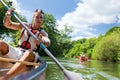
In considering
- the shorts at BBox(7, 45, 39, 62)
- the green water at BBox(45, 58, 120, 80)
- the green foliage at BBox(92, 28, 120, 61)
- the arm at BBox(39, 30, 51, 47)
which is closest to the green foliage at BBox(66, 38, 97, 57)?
the green foliage at BBox(92, 28, 120, 61)

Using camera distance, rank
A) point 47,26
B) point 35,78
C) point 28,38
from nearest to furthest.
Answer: point 35,78 → point 28,38 → point 47,26

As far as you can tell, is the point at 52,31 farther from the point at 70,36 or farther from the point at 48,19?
the point at 70,36

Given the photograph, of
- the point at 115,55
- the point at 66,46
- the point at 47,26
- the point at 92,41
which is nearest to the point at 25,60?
the point at 115,55

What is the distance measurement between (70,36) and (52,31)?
16374 mm

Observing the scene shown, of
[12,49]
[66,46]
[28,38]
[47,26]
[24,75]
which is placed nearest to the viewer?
[24,75]

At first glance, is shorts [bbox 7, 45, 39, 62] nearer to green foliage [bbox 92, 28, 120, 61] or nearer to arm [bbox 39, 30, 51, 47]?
arm [bbox 39, 30, 51, 47]

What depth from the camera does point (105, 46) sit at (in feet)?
144

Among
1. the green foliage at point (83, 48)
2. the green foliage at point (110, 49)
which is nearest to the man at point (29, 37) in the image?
the green foliage at point (110, 49)

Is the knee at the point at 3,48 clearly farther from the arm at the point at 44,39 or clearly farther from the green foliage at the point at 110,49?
the green foliage at the point at 110,49

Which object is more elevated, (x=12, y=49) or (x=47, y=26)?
(x=47, y=26)

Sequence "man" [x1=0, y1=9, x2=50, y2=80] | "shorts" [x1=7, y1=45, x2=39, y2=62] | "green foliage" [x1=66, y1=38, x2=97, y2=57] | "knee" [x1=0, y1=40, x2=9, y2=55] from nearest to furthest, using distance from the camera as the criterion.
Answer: "knee" [x1=0, y1=40, x2=9, y2=55] → "shorts" [x1=7, y1=45, x2=39, y2=62] → "man" [x1=0, y1=9, x2=50, y2=80] → "green foliage" [x1=66, y1=38, x2=97, y2=57]

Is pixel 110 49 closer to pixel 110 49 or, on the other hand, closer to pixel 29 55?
pixel 110 49

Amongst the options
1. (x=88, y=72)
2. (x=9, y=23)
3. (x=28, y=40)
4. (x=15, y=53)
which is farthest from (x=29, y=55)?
(x=88, y=72)

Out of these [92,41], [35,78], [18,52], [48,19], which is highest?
[48,19]
